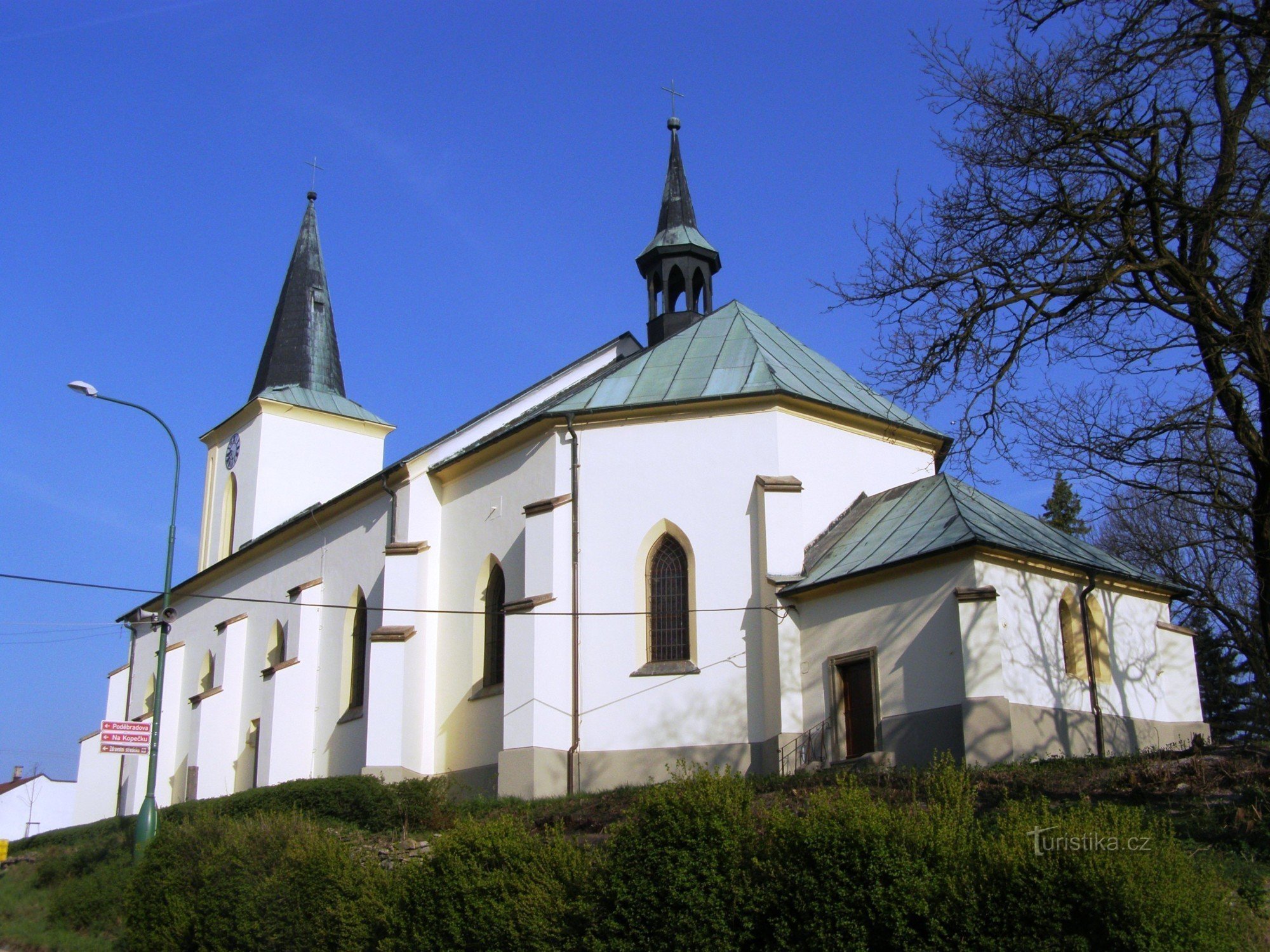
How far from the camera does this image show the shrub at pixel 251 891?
12.9m

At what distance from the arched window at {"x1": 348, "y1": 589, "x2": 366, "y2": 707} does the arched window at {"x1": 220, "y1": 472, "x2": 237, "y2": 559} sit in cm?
1137

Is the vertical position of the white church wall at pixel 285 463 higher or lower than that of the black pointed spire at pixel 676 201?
lower

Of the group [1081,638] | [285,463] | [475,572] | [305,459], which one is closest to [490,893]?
[1081,638]

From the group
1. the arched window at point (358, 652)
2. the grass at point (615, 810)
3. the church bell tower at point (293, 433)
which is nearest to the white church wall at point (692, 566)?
the grass at point (615, 810)

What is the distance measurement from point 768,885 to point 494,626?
1388 cm

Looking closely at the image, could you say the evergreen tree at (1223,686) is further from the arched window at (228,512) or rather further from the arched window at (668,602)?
the arched window at (228,512)

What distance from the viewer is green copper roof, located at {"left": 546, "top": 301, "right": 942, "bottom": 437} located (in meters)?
22.3

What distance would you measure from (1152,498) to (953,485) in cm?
572

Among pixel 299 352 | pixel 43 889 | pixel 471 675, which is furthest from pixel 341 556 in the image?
pixel 299 352

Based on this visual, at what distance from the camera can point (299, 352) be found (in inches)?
1519

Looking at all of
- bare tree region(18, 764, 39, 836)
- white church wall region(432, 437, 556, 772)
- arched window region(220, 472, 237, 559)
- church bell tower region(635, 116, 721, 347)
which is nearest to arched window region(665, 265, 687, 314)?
church bell tower region(635, 116, 721, 347)

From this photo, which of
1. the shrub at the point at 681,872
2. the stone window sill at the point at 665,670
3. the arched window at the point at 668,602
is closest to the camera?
the shrub at the point at 681,872

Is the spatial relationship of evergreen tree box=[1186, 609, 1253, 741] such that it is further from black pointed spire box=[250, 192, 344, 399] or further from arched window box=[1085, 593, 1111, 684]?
black pointed spire box=[250, 192, 344, 399]

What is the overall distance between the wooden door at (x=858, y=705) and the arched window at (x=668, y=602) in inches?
106
